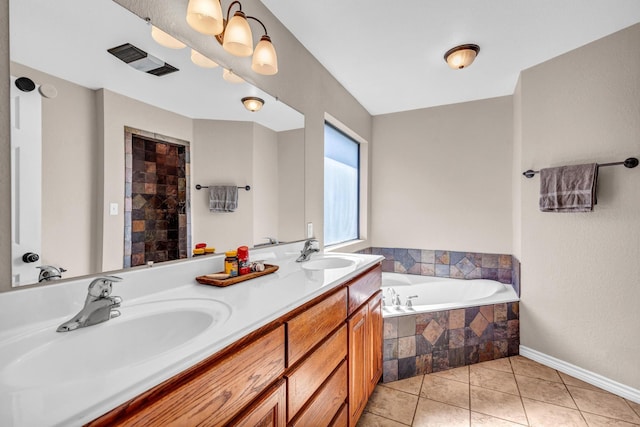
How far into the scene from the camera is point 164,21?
1173 mm

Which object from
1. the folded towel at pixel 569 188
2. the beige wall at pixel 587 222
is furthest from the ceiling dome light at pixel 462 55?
the folded towel at pixel 569 188

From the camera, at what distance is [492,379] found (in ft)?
7.12

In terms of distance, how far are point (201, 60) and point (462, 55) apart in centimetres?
178

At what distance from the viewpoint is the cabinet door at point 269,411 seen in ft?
2.62

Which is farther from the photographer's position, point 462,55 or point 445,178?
point 445,178

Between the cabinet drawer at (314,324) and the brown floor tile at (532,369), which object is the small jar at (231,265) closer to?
the cabinet drawer at (314,324)

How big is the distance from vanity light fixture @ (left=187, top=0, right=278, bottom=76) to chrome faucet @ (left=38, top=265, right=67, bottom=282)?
993 mm

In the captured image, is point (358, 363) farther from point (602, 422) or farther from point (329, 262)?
point (602, 422)

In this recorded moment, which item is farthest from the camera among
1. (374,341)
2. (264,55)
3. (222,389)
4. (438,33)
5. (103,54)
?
(438,33)

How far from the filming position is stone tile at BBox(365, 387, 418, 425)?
5.90 ft

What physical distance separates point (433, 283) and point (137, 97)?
285 cm

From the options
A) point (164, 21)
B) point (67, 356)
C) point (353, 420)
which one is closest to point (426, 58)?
point (164, 21)

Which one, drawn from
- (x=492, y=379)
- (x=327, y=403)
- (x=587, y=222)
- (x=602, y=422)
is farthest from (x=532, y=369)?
(x=327, y=403)

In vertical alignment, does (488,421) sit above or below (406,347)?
below
